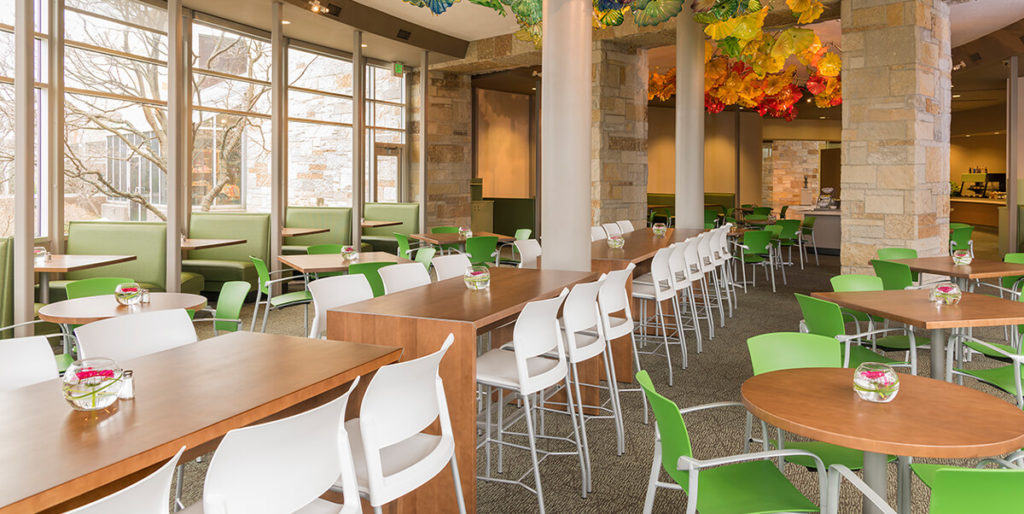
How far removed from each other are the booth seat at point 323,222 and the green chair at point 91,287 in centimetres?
524

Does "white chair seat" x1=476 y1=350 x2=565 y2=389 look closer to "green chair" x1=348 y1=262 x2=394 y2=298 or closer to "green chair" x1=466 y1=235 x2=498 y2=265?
"green chair" x1=348 y1=262 x2=394 y2=298

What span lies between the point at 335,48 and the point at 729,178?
1142 centimetres

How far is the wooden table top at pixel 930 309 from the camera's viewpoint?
330 cm

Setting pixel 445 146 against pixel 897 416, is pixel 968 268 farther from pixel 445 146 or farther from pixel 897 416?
pixel 445 146

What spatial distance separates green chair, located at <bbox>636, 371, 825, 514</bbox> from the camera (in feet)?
6.44

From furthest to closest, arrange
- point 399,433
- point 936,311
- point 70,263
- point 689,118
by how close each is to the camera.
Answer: point 689,118 → point 70,263 → point 936,311 → point 399,433

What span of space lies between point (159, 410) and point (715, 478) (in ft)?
5.66

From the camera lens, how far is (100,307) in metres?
4.02

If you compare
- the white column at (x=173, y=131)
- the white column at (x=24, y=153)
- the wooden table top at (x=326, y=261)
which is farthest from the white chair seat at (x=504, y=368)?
the white column at (x=173, y=131)

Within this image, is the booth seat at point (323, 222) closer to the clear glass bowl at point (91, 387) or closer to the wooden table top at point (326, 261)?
the wooden table top at point (326, 261)

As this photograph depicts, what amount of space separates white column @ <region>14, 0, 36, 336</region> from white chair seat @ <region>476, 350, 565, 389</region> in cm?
387

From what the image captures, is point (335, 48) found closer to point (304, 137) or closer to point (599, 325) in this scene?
point (304, 137)

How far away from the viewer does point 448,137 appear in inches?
506

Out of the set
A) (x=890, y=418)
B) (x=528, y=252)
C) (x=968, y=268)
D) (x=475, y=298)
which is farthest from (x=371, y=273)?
(x=968, y=268)
